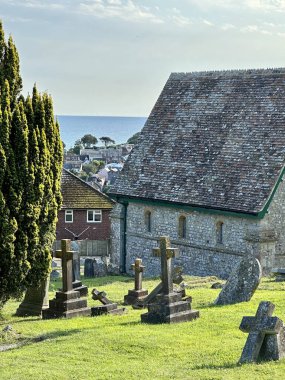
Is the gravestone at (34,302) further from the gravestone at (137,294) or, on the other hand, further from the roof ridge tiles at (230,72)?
the roof ridge tiles at (230,72)

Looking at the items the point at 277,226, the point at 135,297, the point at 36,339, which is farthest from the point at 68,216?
the point at 36,339

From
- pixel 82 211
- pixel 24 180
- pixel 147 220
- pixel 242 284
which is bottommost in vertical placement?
pixel 242 284

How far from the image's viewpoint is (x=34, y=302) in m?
22.4

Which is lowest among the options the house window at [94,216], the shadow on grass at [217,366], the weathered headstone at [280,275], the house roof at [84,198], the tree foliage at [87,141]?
the shadow on grass at [217,366]

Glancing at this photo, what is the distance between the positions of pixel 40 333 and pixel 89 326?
1.15 metres

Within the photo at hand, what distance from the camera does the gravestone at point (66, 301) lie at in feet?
69.4

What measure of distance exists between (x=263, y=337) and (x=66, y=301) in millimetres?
7455

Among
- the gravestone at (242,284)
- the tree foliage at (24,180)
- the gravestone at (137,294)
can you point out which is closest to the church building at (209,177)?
the gravestone at (137,294)

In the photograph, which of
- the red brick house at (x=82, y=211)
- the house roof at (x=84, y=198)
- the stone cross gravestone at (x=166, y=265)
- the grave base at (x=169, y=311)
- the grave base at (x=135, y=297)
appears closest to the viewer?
the grave base at (x=169, y=311)

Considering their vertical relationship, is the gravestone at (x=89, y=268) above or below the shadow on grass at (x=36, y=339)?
above

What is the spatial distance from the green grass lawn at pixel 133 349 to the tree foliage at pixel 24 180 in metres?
1.55

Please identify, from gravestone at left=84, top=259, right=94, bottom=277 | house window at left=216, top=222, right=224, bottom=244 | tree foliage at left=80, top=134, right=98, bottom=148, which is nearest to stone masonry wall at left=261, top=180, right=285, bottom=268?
house window at left=216, top=222, right=224, bottom=244

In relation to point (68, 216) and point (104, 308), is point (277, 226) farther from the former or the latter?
point (68, 216)

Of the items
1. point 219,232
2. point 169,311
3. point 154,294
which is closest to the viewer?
point 169,311
